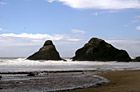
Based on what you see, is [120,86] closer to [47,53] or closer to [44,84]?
[44,84]

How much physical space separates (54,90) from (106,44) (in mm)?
154063

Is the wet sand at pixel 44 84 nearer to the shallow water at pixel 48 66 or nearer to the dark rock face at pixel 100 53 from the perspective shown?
the shallow water at pixel 48 66

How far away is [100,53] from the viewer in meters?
168

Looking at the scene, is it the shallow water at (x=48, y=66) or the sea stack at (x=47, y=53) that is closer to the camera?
the shallow water at (x=48, y=66)

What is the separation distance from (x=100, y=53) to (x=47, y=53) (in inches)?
1549

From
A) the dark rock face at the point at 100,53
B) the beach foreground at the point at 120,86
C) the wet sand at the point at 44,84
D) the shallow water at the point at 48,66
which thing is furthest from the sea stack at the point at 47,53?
the beach foreground at the point at 120,86

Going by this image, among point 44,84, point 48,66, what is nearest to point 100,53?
point 48,66

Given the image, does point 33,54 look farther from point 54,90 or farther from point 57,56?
point 54,90

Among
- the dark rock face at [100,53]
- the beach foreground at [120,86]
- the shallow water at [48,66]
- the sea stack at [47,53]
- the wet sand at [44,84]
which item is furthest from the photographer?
the dark rock face at [100,53]

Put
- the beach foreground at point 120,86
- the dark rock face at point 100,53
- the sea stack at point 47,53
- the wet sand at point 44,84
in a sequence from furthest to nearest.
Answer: the dark rock face at point 100,53, the sea stack at point 47,53, the wet sand at point 44,84, the beach foreground at point 120,86

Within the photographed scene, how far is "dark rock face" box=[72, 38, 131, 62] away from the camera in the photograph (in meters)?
165

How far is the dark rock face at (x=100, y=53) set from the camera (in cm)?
16473

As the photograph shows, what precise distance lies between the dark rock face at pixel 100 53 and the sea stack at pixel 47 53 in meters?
22.5

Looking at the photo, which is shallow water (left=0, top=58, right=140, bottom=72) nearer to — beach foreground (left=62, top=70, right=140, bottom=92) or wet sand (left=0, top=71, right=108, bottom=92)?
wet sand (left=0, top=71, right=108, bottom=92)
